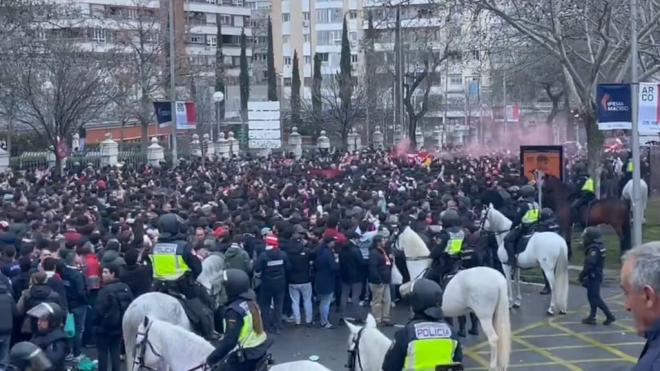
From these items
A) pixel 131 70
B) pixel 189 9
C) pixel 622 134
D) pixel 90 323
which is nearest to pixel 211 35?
pixel 189 9

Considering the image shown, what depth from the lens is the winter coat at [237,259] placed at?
15.2m

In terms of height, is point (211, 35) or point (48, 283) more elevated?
point (211, 35)

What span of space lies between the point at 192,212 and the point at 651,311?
53.5ft

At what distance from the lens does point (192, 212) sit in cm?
1981

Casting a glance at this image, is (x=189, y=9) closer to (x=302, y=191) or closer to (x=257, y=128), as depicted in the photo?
(x=257, y=128)

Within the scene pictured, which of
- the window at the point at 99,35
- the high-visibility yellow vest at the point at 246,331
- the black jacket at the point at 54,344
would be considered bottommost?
the black jacket at the point at 54,344

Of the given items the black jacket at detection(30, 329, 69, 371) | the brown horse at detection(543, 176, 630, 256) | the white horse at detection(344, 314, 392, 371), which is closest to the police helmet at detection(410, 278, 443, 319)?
the white horse at detection(344, 314, 392, 371)

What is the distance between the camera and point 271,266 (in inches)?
623

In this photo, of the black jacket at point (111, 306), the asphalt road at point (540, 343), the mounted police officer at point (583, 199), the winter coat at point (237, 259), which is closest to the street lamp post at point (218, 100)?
the mounted police officer at point (583, 199)

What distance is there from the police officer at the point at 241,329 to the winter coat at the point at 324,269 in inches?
281

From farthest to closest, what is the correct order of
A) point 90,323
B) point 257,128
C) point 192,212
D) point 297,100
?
point 297,100
point 257,128
point 192,212
point 90,323

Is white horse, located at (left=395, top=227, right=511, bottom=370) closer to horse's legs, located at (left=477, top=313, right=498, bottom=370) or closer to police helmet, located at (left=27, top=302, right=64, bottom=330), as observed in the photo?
horse's legs, located at (left=477, top=313, right=498, bottom=370)

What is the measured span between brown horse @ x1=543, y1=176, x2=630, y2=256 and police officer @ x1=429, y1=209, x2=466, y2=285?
7116 millimetres

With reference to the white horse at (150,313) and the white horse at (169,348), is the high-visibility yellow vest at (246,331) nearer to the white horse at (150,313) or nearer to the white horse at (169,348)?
the white horse at (169,348)
